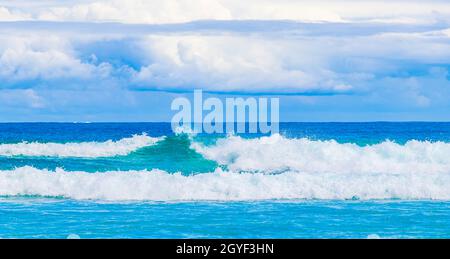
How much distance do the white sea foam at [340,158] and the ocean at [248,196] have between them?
4cm

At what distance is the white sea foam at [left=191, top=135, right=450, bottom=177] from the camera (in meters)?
21.3

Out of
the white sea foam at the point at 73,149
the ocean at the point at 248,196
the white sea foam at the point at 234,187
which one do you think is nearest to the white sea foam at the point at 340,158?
the ocean at the point at 248,196

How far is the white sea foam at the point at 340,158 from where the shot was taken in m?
21.3

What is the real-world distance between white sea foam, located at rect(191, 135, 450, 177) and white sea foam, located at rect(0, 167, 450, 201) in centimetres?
470

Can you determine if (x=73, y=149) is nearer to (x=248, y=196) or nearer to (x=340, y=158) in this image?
(x=340, y=158)

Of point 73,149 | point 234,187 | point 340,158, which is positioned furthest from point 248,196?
point 73,149

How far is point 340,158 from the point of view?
2173cm

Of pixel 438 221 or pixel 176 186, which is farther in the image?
pixel 176 186

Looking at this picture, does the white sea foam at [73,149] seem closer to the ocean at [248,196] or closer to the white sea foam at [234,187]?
the ocean at [248,196]

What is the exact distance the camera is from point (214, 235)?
1159 centimetres

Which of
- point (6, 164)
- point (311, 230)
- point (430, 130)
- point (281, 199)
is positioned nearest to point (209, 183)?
point (281, 199)

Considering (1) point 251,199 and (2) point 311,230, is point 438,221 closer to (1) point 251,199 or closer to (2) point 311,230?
(2) point 311,230
